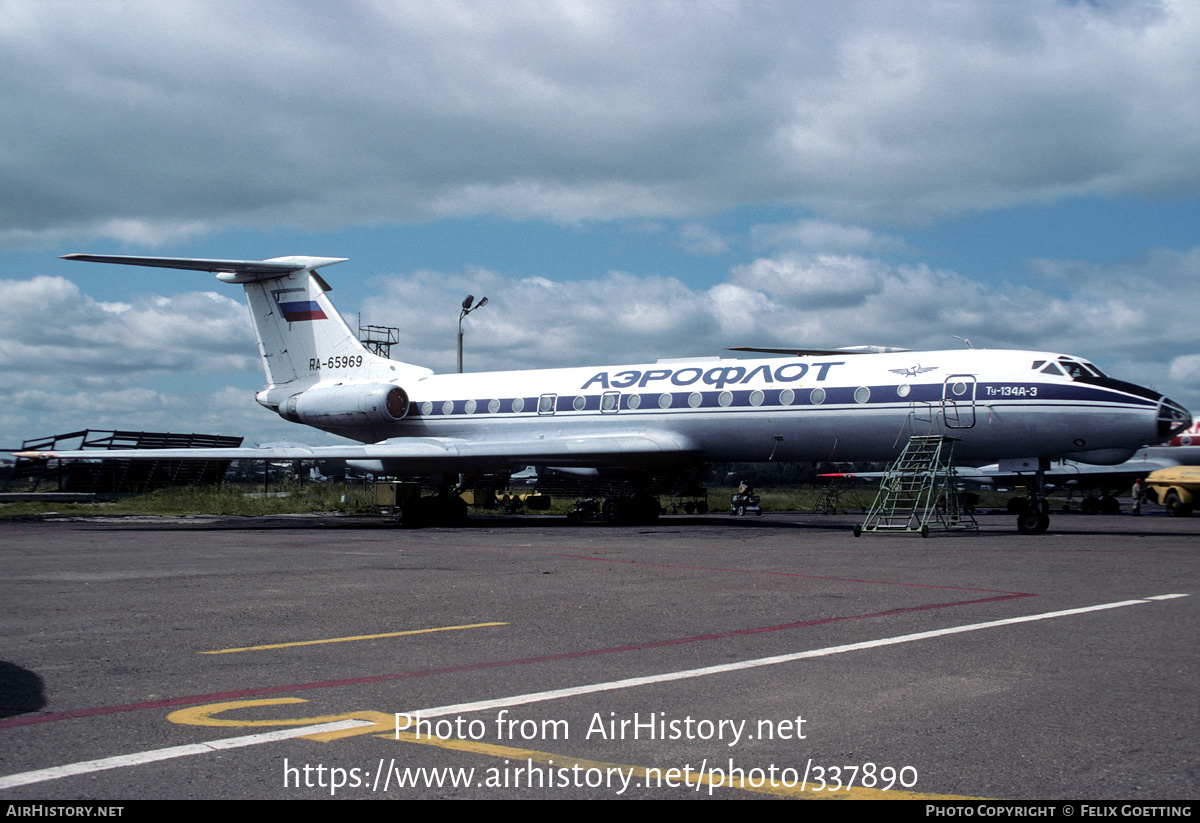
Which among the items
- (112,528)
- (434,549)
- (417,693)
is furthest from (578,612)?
(112,528)

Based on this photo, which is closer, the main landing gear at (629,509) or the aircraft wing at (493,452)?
the aircraft wing at (493,452)

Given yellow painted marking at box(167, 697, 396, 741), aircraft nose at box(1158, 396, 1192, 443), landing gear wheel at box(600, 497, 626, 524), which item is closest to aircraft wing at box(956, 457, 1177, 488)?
landing gear wheel at box(600, 497, 626, 524)

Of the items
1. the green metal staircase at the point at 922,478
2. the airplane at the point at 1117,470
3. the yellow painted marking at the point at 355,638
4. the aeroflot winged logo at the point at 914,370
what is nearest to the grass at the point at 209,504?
the green metal staircase at the point at 922,478

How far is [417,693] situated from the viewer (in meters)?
5.45

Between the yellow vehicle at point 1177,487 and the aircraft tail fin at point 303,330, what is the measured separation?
1061 inches

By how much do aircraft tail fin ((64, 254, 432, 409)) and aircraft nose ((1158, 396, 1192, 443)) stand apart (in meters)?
19.1

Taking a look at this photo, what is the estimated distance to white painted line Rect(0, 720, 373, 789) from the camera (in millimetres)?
3924

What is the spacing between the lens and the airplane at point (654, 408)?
65.6 ft

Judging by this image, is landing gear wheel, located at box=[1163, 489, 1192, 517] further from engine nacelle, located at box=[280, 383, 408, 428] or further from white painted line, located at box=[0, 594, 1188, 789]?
white painted line, located at box=[0, 594, 1188, 789]

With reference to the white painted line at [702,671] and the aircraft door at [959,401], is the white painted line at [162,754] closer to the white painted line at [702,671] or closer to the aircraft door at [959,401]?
the white painted line at [702,671]

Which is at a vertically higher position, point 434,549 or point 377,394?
point 377,394

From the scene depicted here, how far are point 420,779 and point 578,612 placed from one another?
458cm

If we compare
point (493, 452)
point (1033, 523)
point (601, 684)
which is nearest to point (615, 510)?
point (493, 452)

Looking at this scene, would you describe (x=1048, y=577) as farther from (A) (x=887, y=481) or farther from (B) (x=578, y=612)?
(A) (x=887, y=481)
